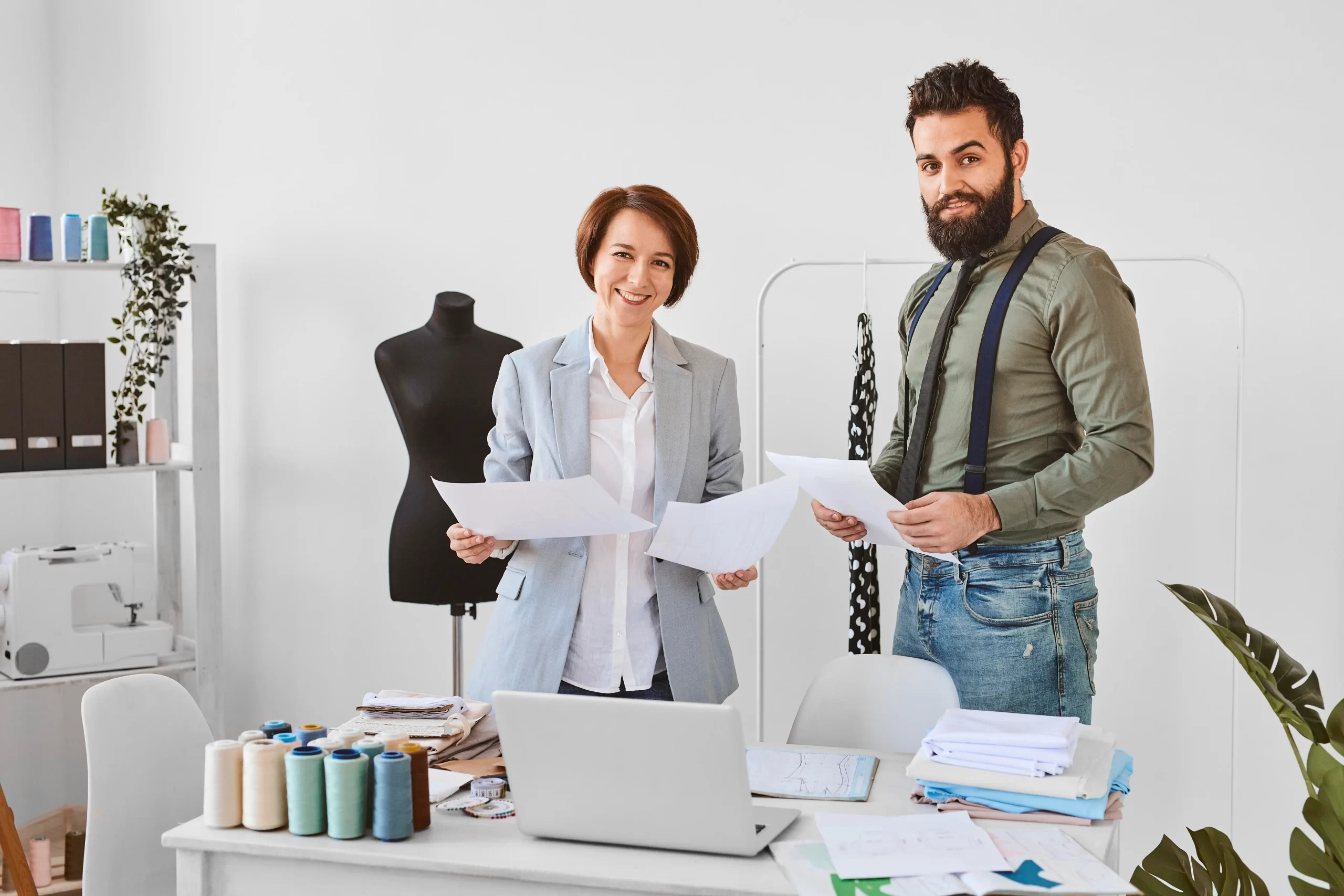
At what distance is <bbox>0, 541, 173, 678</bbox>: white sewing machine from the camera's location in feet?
11.7

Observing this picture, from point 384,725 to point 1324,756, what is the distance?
1.48m

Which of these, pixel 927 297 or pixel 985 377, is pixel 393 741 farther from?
pixel 927 297

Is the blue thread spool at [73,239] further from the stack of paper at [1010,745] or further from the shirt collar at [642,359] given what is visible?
the stack of paper at [1010,745]

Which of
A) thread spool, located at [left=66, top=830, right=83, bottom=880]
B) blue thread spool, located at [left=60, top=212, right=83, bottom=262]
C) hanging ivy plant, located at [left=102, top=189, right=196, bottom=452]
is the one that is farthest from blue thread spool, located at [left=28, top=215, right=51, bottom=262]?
thread spool, located at [left=66, top=830, right=83, bottom=880]

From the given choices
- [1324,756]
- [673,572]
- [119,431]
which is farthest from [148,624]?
[1324,756]

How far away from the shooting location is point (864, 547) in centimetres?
292

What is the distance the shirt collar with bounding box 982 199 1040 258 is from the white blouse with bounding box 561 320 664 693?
719 mm

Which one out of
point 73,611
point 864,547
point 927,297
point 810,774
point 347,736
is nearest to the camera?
point 347,736

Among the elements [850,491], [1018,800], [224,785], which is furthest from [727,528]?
[224,785]

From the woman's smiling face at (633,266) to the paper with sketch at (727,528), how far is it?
1.39ft

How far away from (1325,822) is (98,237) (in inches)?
140

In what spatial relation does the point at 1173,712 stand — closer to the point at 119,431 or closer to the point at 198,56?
the point at 119,431

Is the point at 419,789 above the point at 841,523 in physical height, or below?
below

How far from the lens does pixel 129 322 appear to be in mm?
4527
